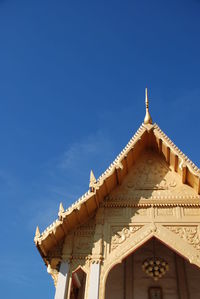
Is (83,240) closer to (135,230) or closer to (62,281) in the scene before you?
(62,281)

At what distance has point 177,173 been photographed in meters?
10.0

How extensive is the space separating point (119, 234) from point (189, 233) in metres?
1.72

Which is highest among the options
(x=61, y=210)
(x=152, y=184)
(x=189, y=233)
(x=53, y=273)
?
(x=152, y=184)

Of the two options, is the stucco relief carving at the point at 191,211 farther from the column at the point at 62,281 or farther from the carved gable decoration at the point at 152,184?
the column at the point at 62,281

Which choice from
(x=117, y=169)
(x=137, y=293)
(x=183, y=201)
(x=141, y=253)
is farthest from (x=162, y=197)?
(x=137, y=293)

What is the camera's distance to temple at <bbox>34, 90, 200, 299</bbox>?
332 inches

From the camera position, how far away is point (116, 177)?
9.74 metres

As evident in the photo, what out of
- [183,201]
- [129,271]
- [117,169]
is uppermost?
[117,169]

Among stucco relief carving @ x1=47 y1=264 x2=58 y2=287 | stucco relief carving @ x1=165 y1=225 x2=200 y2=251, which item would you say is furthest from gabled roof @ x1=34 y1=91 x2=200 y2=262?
stucco relief carving @ x1=165 y1=225 x2=200 y2=251

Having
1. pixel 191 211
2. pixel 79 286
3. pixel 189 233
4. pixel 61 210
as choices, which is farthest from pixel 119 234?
pixel 79 286

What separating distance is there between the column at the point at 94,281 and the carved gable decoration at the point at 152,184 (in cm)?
204

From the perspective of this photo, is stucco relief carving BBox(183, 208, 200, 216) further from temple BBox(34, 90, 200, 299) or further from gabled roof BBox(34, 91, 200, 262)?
gabled roof BBox(34, 91, 200, 262)

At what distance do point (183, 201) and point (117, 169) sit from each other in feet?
6.32

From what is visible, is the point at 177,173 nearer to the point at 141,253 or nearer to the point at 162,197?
the point at 162,197
